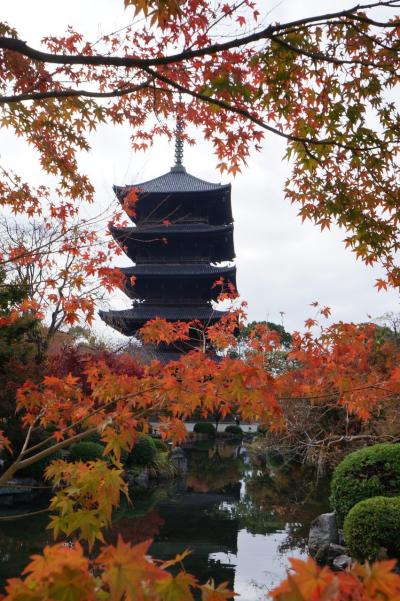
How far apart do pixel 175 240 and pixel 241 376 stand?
23211 millimetres

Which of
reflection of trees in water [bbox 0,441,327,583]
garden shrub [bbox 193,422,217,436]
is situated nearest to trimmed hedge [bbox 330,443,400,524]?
reflection of trees in water [bbox 0,441,327,583]

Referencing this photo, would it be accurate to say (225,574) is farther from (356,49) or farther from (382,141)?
(356,49)

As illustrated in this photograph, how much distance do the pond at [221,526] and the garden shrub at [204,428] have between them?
13175 mm

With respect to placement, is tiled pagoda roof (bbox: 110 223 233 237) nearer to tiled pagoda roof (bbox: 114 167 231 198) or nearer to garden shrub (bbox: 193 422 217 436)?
tiled pagoda roof (bbox: 114 167 231 198)

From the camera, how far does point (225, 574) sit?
19.3 ft

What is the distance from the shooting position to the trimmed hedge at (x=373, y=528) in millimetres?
5564

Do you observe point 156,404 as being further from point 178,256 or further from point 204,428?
point 204,428

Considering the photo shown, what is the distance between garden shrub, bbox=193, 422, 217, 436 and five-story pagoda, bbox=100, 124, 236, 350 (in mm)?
6152

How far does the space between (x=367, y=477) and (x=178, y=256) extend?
65.3 ft

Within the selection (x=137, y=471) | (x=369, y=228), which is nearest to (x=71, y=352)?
(x=137, y=471)

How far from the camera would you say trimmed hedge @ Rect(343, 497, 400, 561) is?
219 inches

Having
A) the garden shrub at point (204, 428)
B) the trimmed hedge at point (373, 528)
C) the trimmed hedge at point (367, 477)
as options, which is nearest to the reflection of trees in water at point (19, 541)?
the trimmed hedge at point (373, 528)

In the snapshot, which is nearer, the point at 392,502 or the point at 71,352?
the point at 392,502

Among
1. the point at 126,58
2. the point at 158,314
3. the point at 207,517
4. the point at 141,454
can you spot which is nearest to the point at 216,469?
the point at 141,454
